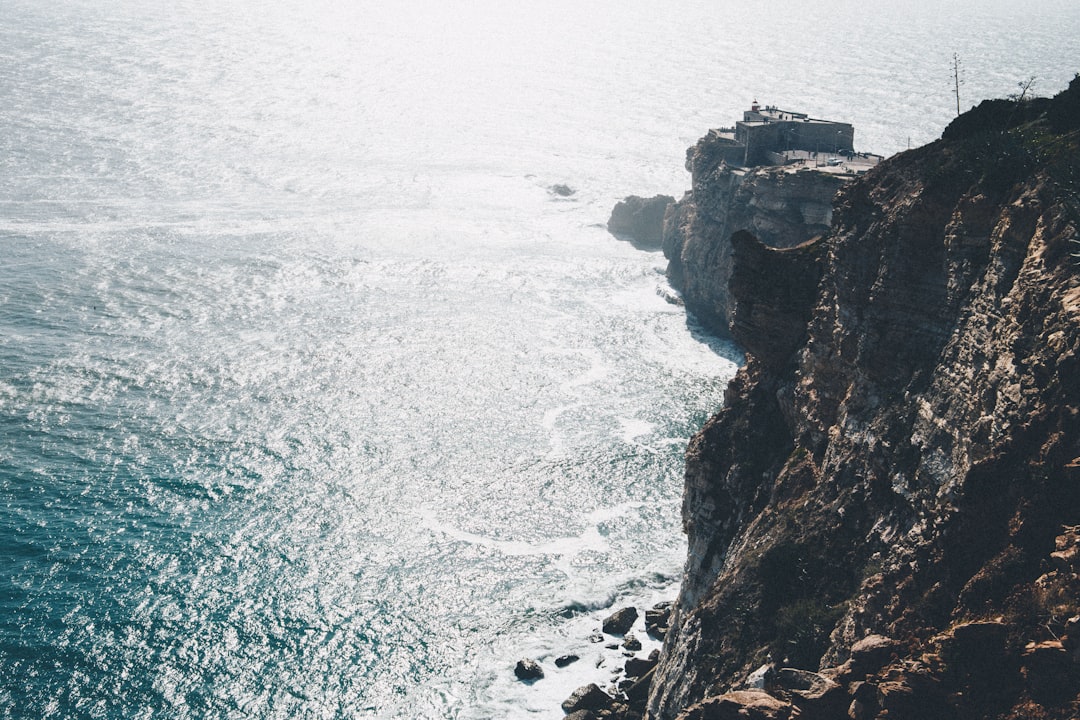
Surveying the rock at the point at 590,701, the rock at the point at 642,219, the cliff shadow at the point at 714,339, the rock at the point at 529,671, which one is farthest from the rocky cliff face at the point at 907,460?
the rock at the point at 642,219

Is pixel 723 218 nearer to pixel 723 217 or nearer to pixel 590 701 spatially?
pixel 723 217

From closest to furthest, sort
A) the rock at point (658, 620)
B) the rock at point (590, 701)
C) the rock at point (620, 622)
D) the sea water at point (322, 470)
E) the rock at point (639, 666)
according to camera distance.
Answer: the rock at point (590, 701) → the rock at point (639, 666) → the sea water at point (322, 470) → the rock at point (658, 620) → the rock at point (620, 622)

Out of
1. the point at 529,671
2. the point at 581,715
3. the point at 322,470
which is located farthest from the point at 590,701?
the point at 322,470

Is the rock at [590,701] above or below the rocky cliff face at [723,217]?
below

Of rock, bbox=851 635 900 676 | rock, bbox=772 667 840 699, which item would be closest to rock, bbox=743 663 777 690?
rock, bbox=772 667 840 699

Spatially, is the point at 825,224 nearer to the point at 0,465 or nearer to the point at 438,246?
the point at 438,246

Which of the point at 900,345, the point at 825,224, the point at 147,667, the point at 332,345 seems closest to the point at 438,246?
the point at 332,345

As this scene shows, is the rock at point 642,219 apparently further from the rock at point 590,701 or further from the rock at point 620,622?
the rock at point 590,701
